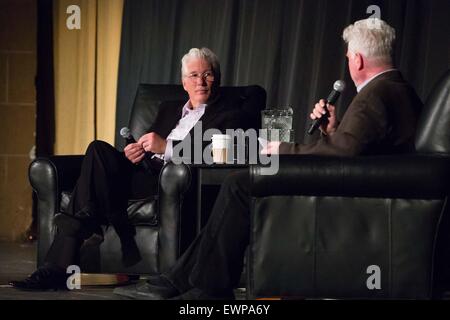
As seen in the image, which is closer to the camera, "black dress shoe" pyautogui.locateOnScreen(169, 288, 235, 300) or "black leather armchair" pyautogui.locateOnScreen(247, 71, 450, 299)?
"black leather armchair" pyautogui.locateOnScreen(247, 71, 450, 299)

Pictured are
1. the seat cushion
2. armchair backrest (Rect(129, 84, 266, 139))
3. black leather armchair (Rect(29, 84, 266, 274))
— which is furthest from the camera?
armchair backrest (Rect(129, 84, 266, 139))

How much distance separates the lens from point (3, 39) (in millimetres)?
5305

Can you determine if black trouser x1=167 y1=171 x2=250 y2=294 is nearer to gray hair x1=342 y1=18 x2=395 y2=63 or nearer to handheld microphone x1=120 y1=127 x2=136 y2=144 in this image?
gray hair x1=342 y1=18 x2=395 y2=63

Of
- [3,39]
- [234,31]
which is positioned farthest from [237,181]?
[3,39]

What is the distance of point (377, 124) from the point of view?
275 centimetres

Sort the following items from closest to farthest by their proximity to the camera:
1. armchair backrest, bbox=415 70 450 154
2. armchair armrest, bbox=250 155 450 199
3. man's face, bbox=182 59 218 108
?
armchair armrest, bbox=250 155 450 199, armchair backrest, bbox=415 70 450 154, man's face, bbox=182 59 218 108

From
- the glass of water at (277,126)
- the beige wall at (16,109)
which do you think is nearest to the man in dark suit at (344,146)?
the glass of water at (277,126)

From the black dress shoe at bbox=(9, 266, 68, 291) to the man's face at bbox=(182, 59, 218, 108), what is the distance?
3.42 feet

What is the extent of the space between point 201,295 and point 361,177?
0.67m

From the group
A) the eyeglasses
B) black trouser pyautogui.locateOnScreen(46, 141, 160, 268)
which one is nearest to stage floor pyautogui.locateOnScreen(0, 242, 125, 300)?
black trouser pyautogui.locateOnScreen(46, 141, 160, 268)

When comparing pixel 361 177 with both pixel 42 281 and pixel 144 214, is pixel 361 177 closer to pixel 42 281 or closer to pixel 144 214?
pixel 144 214

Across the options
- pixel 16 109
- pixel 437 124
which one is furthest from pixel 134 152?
pixel 16 109

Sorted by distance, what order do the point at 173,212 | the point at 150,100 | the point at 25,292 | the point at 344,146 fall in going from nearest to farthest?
the point at 344,146 → the point at 25,292 → the point at 173,212 → the point at 150,100

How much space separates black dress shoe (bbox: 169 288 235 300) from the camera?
2.80 metres
